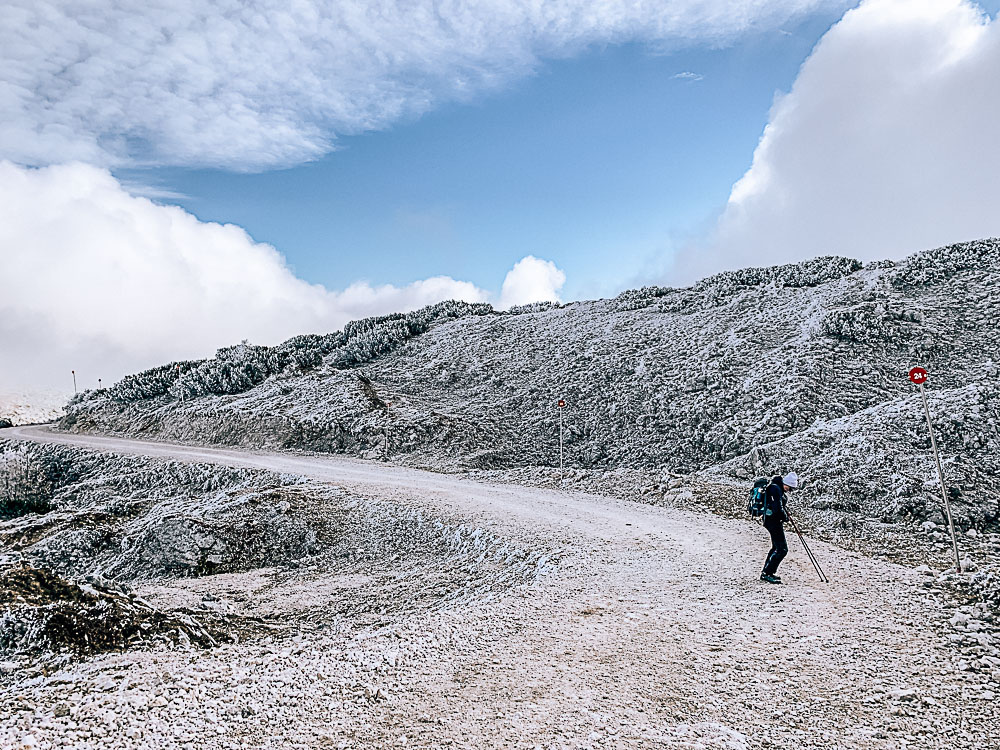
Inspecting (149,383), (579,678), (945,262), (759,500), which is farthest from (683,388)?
(149,383)

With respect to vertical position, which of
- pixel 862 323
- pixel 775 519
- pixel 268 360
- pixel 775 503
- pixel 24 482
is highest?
pixel 862 323

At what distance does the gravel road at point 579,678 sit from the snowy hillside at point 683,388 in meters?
7.86

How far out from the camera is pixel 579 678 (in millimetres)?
7434

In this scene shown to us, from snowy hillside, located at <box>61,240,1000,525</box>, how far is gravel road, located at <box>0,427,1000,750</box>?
786 centimetres

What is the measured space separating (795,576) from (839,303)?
2425 cm

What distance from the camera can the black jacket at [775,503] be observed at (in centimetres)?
1085

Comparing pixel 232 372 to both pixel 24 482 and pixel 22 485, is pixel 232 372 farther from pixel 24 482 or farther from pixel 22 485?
pixel 22 485

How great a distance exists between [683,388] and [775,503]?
17052 millimetres

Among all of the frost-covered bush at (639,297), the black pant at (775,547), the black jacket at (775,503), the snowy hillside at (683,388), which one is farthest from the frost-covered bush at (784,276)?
the black pant at (775,547)

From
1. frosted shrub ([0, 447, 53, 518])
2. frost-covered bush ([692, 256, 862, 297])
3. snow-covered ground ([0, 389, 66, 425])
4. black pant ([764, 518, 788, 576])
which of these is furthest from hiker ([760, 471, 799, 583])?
snow-covered ground ([0, 389, 66, 425])

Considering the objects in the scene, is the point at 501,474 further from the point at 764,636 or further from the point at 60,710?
the point at 60,710

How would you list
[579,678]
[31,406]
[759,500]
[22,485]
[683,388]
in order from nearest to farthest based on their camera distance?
[579,678], [759,500], [683,388], [22,485], [31,406]

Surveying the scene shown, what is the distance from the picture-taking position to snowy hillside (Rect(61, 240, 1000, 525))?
61.0 ft

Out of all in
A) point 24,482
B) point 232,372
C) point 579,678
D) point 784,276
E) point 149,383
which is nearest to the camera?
point 579,678
